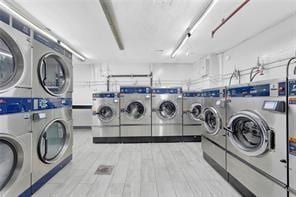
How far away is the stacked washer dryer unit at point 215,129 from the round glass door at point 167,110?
1.55m

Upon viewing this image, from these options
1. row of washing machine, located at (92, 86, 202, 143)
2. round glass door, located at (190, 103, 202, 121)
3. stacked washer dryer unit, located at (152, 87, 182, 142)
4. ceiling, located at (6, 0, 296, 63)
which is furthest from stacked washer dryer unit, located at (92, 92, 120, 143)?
round glass door, located at (190, 103, 202, 121)

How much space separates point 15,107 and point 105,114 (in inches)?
121

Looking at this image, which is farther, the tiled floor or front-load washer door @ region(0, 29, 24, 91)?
the tiled floor

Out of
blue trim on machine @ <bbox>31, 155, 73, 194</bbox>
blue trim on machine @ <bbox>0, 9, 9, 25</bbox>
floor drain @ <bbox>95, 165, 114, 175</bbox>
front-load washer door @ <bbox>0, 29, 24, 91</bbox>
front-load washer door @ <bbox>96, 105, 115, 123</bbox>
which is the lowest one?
floor drain @ <bbox>95, 165, 114, 175</bbox>

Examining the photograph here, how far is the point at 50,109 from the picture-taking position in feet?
7.91

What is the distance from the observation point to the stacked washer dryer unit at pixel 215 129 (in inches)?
97.4

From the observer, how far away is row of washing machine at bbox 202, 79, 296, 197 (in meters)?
1.43

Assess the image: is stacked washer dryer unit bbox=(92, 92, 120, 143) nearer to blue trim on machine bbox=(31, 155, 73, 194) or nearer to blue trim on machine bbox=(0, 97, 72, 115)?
blue trim on machine bbox=(31, 155, 73, 194)

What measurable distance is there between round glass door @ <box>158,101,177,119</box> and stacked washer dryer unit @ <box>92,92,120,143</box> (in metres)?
1.25

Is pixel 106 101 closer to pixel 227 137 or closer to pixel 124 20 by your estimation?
pixel 124 20

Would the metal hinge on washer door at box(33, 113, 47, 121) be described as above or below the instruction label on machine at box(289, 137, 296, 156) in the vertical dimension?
above

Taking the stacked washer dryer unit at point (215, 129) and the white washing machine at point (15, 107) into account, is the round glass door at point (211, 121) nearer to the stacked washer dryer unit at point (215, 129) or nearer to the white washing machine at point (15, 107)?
the stacked washer dryer unit at point (215, 129)

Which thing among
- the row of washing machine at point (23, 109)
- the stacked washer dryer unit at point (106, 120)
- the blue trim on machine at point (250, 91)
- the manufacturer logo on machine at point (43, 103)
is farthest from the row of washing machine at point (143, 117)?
the blue trim on machine at point (250, 91)

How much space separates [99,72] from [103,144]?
3.21 metres
